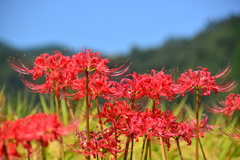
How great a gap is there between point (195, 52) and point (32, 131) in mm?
21272

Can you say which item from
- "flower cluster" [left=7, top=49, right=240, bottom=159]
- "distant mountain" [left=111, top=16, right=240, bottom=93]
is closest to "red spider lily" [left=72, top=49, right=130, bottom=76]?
"flower cluster" [left=7, top=49, right=240, bottom=159]

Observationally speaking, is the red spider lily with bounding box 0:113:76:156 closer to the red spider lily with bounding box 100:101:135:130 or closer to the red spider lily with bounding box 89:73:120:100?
the red spider lily with bounding box 100:101:135:130

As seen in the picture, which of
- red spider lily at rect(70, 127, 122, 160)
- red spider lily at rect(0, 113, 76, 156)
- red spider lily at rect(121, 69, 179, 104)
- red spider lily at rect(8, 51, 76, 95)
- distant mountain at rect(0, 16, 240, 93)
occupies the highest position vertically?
distant mountain at rect(0, 16, 240, 93)

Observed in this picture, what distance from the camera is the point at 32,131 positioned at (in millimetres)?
1238

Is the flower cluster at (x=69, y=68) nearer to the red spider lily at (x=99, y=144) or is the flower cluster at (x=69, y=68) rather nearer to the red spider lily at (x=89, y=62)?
the red spider lily at (x=89, y=62)

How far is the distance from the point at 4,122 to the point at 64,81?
0.65m

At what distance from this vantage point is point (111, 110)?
5.75ft

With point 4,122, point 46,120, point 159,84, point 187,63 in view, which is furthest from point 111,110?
point 187,63

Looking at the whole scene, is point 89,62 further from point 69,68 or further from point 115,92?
point 115,92

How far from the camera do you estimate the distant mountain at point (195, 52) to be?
19.9 metres

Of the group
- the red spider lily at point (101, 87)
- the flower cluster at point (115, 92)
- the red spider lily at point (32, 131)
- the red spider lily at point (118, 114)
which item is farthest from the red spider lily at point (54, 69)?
the red spider lily at point (32, 131)

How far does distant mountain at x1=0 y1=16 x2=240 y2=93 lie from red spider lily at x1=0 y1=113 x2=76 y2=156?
55.3 ft

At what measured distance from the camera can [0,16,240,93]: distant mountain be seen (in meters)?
19.9

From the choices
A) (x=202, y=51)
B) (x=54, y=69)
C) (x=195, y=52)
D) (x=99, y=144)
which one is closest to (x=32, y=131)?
(x=99, y=144)
